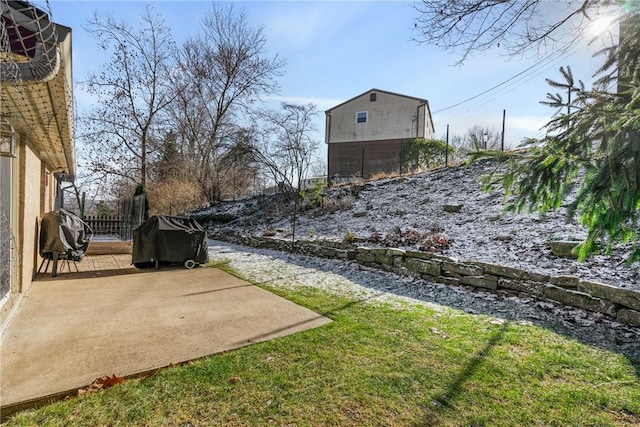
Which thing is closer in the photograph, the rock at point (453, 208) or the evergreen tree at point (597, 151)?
the evergreen tree at point (597, 151)

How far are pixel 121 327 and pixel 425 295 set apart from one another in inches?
153

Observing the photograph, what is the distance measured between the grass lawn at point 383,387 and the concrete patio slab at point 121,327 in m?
0.31

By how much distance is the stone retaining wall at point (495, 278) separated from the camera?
11.2 feet

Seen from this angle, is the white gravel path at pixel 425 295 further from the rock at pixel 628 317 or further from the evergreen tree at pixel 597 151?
the evergreen tree at pixel 597 151

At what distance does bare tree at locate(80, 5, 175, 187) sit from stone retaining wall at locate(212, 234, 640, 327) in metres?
12.9

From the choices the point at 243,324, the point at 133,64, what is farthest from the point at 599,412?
the point at 133,64

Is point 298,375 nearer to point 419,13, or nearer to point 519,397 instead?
point 519,397

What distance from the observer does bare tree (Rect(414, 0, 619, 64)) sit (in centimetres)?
366

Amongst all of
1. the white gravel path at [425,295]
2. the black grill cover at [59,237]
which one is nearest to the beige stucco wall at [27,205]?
the black grill cover at [59,237]

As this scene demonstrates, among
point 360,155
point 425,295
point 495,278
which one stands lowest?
point 425,295

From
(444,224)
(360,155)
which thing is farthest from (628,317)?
(360,155)

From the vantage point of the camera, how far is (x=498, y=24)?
12.7ft

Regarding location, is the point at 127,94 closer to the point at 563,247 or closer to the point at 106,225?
the point at 106,225

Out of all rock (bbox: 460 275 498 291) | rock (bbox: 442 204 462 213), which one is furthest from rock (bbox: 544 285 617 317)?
rock (bbox: 442 204 462 213)
